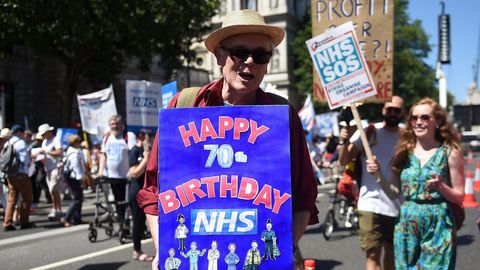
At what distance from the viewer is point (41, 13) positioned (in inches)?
817

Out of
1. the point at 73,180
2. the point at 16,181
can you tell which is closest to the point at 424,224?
the point at 73,180

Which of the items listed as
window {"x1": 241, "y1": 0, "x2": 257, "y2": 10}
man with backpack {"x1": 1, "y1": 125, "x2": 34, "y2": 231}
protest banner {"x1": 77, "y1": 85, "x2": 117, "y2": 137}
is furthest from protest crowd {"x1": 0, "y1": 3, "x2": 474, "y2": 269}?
window {"x1": 241, "y1": 0, "x2": 257, "y2": 10}

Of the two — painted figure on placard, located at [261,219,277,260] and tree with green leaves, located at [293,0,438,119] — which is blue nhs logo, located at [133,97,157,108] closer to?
painted figure on placard, located at [261,219,277,260]

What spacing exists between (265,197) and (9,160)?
9253 millimetres

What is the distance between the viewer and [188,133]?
2.22m

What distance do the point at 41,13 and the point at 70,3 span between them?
148cm

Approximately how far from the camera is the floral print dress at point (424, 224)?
162 inches

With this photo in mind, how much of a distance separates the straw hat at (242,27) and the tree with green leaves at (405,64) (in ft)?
139

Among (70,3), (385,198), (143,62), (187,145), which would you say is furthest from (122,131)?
(143,62)

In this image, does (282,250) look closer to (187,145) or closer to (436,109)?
(187,145)

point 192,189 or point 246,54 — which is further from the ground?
point 246,54

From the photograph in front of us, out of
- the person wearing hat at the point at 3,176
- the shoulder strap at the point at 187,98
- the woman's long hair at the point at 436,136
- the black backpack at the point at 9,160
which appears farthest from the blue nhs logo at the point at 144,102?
the shoulder strap at the point at 187,98

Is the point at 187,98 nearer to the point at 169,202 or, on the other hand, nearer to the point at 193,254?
the point at 169,202

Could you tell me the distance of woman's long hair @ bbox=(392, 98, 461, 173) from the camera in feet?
14.3
